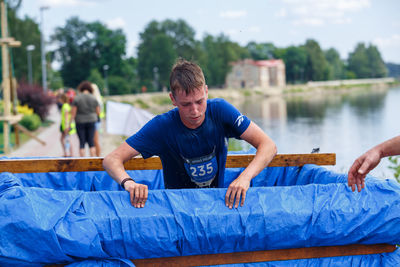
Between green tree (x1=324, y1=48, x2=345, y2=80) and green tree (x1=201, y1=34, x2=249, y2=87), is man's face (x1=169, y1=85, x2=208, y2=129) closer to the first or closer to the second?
green tree (x1=201, y1=34, x2=249, y2=87)

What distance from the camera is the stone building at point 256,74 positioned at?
110000mm

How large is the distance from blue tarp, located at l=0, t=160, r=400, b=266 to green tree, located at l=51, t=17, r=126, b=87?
76.1 meters

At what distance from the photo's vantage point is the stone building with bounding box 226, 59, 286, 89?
361ft

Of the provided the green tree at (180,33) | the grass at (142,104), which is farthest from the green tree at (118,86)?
the grass at (142,104)

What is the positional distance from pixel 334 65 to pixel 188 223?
5248 inches

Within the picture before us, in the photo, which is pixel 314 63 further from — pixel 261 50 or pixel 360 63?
pixel 360 63

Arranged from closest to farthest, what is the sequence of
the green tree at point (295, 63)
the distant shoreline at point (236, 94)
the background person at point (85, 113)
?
the background person at point (85, 113) → the distant shoreline at point (236, 94) → the green tree at point (295, 63)

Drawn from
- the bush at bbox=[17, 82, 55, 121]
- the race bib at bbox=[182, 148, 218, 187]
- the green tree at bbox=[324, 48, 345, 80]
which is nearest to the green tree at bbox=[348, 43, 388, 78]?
the green tree at bbox=[324, 48, 345, 80]

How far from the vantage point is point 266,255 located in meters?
2.95

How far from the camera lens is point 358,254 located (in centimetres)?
303

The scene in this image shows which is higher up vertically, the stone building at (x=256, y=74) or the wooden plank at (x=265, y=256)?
the stone building at (x=256, y=74)

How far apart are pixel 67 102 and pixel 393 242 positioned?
31.9 feet

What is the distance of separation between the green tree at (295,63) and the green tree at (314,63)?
1297 millimetres

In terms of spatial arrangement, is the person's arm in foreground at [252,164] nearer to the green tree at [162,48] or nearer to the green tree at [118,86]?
the green tree at [118,86]
